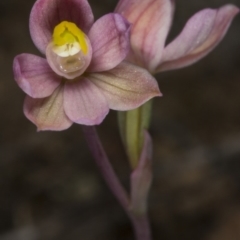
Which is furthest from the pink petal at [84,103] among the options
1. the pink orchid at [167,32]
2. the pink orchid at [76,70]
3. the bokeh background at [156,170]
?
the bokeh background at [156,170]

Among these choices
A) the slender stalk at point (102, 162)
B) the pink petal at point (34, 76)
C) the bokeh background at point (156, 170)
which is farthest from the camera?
the bokeh background at point (156, 170)

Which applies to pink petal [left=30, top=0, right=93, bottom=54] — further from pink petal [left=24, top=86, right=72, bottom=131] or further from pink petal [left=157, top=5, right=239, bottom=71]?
pink petal [left=157, top=5, right=239, bottom=71]

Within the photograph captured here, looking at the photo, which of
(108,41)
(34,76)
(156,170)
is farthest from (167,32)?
(156,170)

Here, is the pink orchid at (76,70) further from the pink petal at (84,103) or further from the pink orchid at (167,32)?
the pink orchid at (167,32)

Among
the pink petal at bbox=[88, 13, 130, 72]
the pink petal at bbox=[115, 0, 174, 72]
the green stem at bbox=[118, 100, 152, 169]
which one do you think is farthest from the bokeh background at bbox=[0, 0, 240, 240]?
the pink petal at bbox=[88, 13, 130, 72]

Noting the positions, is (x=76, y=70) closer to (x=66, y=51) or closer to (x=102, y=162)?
(x=66, y=51)

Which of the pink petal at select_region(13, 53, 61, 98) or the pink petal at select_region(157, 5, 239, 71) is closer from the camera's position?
the pink petal at select_region(13, 53, 61, 98)
